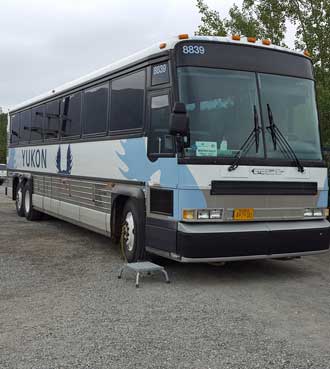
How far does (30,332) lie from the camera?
504 cm

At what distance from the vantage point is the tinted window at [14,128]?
15.6 meters

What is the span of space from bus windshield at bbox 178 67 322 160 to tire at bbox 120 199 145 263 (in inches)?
54.1

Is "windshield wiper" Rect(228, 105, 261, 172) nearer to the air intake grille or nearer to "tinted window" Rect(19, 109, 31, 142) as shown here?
the air intake grille

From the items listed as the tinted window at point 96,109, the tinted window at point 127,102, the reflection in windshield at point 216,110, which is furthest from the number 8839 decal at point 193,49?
the tinted window at point 96,109

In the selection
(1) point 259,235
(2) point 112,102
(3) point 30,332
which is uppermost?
(2) point 112,102

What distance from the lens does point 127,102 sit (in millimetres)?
8188

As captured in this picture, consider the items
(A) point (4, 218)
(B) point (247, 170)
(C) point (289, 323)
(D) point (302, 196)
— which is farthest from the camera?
(A) point (4, 218)

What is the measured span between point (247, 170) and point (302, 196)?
3.21 feet

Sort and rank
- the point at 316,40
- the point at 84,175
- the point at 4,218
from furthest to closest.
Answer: the point at 4,218 → the point at 316,40 → the point at 84,175

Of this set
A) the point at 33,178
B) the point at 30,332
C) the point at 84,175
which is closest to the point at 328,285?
the point at 30,332

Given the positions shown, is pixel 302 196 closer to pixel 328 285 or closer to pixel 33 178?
pixel 328 285

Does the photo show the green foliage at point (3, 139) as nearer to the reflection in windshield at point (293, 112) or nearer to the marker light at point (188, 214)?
the reflection in windshield at point (293, 112)

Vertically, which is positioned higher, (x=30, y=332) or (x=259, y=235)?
(x=259, y=235)

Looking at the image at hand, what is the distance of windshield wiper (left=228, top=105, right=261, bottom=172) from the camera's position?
22.3 feet
